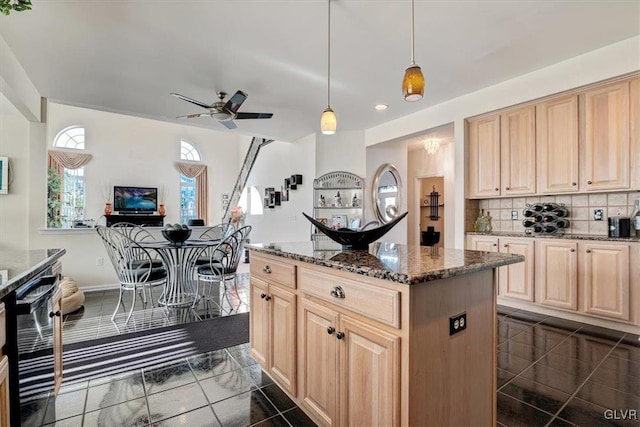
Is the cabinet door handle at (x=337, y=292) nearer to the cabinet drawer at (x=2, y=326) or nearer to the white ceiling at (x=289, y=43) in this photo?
the cabinet drawer at (x=2, y=326)

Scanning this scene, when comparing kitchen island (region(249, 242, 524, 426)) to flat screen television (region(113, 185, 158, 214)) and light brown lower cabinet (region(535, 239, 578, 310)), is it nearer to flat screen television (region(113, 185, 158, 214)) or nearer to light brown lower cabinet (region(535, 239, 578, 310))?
light brown lower cabinet (region(535, 239, 578, 310))

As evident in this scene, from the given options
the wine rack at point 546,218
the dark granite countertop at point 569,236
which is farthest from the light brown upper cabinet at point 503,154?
the dark granite countertop at point 569,236

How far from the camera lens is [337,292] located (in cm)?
144

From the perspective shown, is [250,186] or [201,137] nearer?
[250,186]

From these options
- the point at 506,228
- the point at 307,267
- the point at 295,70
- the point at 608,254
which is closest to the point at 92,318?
the point at 307,267

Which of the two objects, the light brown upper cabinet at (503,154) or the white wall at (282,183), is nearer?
the light brown upper cabinet at (503,154)

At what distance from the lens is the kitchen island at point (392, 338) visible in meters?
1.17

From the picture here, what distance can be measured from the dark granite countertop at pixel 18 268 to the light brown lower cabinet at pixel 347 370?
1.20 meters

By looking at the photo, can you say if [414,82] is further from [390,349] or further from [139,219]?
[139,219]

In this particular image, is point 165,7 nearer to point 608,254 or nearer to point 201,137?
point 608,254

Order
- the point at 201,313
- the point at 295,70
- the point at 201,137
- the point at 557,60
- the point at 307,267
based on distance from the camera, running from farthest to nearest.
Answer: the point at 201,137 → the point at 201,313 → the point at 295,70 → the point at 557,60 → the point at 307,267

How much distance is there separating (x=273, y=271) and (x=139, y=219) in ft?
27.5

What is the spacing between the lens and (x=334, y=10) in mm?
2359

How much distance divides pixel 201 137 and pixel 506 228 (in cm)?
923
